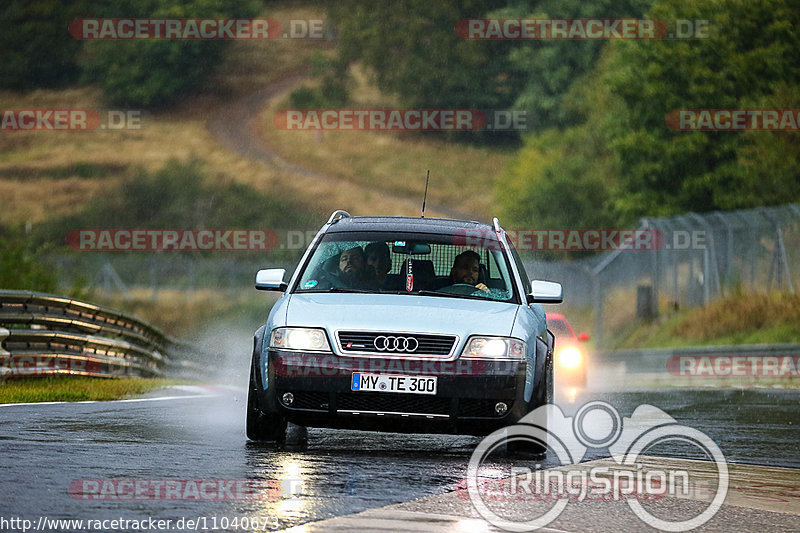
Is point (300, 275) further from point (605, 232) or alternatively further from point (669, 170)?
point (605, 232)

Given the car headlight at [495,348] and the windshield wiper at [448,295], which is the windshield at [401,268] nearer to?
the windshield wiper at [448,295]

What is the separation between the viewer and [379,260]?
11734mm

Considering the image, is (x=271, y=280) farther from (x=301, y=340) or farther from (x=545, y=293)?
(x=545, y=293)

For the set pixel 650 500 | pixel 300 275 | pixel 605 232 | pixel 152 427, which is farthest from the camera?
pixel 605 232

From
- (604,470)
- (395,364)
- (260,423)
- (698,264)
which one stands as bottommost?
(604,470)

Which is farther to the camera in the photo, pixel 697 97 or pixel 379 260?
pixel 697 97

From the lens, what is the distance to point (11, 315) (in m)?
17.9

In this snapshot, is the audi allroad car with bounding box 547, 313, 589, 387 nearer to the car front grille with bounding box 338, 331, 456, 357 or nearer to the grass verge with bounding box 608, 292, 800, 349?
the grass verge with bounding box 608, 292, 800, 349

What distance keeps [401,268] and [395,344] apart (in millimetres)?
1432

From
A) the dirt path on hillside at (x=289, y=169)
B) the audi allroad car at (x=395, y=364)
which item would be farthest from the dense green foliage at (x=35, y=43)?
the audi allroad car at (x=395, y=364)

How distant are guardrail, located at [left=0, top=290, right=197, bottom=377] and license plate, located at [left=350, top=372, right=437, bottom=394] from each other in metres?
7.91

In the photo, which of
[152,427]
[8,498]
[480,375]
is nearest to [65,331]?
[152,427]

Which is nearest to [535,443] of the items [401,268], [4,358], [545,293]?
[545,293]

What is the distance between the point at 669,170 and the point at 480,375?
4441 centimetres
